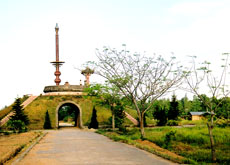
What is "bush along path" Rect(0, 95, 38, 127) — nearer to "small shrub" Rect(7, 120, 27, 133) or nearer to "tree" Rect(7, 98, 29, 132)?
"tree" Rect(7, 98, 29, 132)

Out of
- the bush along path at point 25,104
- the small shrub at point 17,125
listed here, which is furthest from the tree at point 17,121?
the bush along path at point 25,104

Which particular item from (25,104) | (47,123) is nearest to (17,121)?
(47,123)

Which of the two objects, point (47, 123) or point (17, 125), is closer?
point (17, 125)

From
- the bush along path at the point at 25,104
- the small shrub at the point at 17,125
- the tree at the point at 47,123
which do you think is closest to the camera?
the small shrub at the point at 17,125

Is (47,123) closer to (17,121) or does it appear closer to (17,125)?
(17,125)

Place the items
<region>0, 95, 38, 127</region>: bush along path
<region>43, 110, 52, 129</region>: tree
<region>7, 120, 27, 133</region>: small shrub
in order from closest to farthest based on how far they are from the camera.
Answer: <region>7, 120, 27, 133</region>: small shrub, <region>43, 110, 52, 129</region>: tree, <region>0, 95, 38, 127</region>: bush along path

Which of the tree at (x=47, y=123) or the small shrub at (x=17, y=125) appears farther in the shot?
the tree at (x=47, y=123)

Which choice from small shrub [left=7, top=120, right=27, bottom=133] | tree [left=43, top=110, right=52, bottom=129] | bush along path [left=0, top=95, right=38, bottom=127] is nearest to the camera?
small shrub [left=7, top=120, right=27, bottom=133]

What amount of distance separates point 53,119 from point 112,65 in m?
21.4

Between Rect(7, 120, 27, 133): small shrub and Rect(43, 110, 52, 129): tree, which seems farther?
Rect(43, 110, 52, 129): tree

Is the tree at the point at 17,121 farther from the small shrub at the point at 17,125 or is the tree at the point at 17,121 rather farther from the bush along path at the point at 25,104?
the bush along path at the point at 25,104

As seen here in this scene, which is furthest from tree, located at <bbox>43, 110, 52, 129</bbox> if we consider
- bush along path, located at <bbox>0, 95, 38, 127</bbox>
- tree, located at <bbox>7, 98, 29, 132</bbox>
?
bush along path, located at <bbox>0, 95, 38, 127</bbox>

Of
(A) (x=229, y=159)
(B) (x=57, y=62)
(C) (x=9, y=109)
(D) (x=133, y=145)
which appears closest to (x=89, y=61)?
(D) (x=133, y=145)

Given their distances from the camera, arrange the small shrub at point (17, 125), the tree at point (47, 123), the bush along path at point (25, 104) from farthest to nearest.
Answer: the bush along path at point (25, 104)
the tree at point (47, 123)
the small shrub at point (17, 125)
